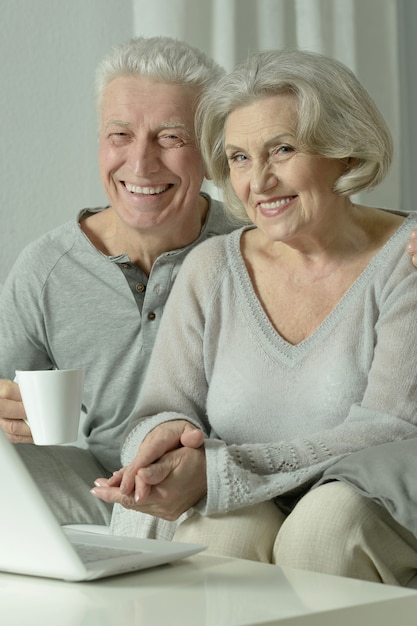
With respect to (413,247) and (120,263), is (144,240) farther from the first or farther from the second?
(413,247)

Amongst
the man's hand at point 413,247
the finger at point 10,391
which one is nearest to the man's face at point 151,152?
the finger at point 10,391

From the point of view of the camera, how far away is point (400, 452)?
1436mm

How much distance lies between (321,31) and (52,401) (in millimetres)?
2050

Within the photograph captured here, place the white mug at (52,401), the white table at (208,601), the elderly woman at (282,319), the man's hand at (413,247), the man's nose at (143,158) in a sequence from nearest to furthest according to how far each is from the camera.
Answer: the white table at (208,601) → the white mug at (52,401) → the elderly woman at (282,319) → the man's hand at (413,247) → the man's nose at (143,158)

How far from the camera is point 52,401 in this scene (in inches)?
54.6

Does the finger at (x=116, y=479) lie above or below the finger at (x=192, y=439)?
below

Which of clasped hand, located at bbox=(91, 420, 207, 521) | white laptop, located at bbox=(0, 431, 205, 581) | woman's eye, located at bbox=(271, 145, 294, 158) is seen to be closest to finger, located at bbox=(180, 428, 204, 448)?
clasped hand, located at bbox=(91, 420, 207, 521)

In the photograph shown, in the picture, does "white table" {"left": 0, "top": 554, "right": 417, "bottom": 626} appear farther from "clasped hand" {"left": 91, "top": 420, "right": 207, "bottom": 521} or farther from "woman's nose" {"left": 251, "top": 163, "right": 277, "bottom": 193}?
"woman's nose" {"left": 251, "top": 163, "right": 277, "bottom": 193}

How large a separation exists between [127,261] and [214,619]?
1.22 m

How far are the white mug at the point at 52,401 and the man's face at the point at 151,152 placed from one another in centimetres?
71

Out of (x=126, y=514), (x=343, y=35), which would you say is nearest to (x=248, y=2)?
A: (x=343, y=35)

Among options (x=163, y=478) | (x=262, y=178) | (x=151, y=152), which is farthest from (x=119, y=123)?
(x=163, y=478)

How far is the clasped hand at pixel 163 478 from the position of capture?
1.49m

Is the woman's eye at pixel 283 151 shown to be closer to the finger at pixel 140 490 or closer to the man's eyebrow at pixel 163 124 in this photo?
the man's eyebrow at pixel 163 124
